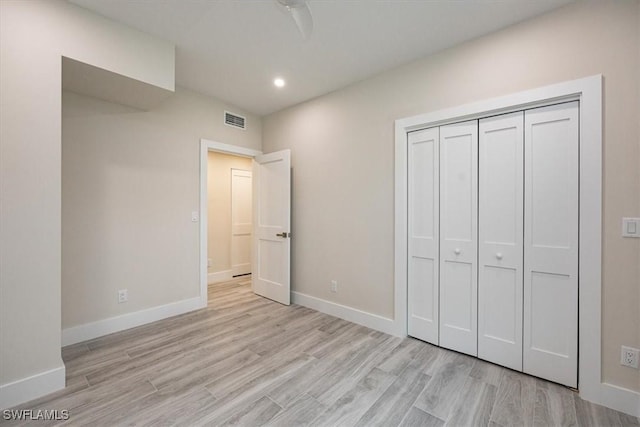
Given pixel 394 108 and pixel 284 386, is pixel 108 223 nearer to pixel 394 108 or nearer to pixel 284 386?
pixel 284 386

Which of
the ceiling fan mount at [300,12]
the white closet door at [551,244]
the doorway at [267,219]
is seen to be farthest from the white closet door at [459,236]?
the doorway at [267,219]

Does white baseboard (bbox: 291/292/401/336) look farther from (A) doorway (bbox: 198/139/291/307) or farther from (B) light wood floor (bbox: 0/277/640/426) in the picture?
(A) doorway (bbox: 198/139/291/307)

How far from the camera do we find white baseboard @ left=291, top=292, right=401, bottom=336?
2.80m

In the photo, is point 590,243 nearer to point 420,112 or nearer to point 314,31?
point 420,112

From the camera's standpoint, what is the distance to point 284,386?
1.94 meters

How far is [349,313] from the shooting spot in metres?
3.11

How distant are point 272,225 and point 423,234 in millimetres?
2090

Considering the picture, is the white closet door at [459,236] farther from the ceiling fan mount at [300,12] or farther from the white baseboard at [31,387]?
the white baseboard at [31,387]

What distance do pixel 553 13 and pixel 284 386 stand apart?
3292 mm

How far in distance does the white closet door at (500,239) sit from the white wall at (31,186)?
3.21m

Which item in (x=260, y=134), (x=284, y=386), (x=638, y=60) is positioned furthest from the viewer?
(x=260, y=134)

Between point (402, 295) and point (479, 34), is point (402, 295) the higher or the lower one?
the lower one

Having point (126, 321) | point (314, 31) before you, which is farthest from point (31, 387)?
point (314, 31)

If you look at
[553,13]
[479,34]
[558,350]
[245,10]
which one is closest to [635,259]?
[558,350]
